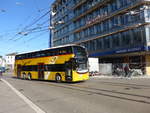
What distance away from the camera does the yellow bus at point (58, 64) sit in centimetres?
1819

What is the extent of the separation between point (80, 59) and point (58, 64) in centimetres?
278

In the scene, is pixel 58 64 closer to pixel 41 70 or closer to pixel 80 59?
pixel 80 59

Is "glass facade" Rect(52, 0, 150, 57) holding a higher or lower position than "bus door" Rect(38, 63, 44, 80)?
higher

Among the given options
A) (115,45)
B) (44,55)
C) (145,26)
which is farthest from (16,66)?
(145,26)

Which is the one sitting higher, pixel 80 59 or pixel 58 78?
pixel 80 59

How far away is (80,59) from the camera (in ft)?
60.5

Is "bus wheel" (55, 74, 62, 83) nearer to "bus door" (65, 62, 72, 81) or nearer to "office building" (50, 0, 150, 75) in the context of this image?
"bus door" (65, 62, 72, 81)

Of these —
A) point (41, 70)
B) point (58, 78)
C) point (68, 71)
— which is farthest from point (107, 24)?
point (68, 71)

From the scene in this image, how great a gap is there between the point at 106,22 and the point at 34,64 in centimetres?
2038

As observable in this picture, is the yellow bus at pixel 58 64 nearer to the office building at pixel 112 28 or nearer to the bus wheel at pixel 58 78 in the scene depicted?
the bus wheel at pixel 58 78

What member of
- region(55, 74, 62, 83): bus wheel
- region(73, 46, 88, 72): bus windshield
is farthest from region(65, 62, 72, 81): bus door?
region(55, 74, 62, 83): bus wheel

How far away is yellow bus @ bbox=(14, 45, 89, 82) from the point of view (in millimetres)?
18188

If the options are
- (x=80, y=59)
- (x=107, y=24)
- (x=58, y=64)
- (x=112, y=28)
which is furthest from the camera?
(x=107, y=24)

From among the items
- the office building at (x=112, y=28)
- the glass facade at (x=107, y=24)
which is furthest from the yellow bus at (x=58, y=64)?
the glass facade at (x=107, y=24)
